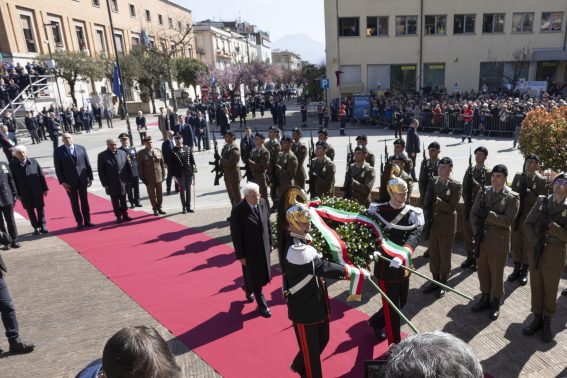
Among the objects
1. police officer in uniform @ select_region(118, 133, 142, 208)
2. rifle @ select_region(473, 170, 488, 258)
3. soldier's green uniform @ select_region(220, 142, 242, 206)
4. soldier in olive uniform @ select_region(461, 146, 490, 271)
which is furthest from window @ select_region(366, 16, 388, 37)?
rifle @ select_region(473, 170, 488, 258)

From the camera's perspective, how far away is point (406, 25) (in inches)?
1256

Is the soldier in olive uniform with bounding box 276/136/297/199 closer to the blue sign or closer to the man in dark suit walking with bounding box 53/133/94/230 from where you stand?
the man in dark suit walking with bounding box 53/133/94/230

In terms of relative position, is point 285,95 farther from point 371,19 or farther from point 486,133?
point 486,133

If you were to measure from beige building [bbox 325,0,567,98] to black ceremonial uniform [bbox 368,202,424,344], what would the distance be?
91.6ft

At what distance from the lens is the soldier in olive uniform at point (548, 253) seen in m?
4.65

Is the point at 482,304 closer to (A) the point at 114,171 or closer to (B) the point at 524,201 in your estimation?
(B) the point at 524,201

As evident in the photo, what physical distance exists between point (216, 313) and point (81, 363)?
1.75 meters

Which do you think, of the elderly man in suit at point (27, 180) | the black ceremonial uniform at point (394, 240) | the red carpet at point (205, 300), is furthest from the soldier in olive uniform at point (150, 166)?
the black ceremonial uniform at point (394, 240)

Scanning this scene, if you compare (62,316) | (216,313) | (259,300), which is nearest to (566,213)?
(259,300)

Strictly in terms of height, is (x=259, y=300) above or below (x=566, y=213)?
below

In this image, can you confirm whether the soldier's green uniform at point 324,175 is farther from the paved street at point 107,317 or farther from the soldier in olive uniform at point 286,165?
the paved street at point 107,317

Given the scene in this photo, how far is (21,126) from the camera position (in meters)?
28.1

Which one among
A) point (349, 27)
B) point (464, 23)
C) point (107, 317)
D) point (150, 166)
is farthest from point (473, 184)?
point (464, 23)

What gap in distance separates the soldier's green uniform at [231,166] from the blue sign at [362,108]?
61.2 feet
